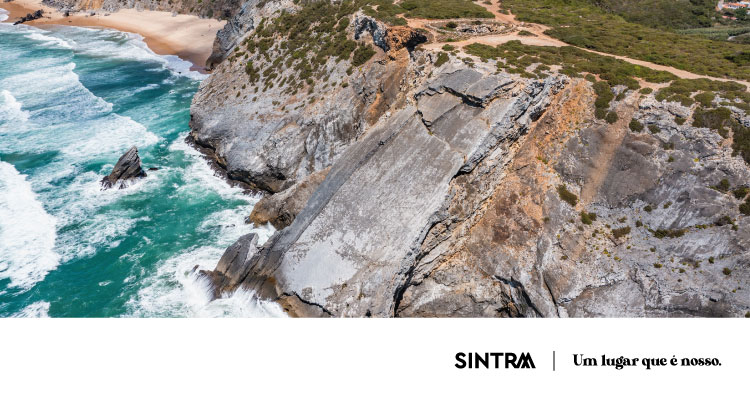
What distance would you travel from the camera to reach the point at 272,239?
25188 millimetres

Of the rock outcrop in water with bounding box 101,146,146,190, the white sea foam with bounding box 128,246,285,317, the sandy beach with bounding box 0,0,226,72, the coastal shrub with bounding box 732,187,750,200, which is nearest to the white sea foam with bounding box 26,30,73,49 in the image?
the sandy beach with bounding box 0,0,226,72

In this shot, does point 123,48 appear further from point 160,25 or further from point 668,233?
point 668,233

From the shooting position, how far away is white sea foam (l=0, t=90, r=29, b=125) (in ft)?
154

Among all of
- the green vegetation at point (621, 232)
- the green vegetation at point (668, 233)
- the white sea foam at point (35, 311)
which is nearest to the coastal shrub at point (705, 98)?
the green vegetation at point (668, 233)

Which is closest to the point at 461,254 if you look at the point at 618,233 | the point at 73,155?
the point at 618,233

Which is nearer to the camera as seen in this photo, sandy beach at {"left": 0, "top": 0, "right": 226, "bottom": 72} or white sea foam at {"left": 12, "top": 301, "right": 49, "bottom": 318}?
white sea foam at {"left": 12, "top": 301, "right": 49, "bottom": 318}

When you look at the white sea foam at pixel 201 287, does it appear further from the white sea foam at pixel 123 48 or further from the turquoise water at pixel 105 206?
the white sea foam at pixel 123 48

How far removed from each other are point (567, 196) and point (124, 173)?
125 ft

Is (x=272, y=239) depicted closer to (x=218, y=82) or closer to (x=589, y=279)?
(x=589, y=279)

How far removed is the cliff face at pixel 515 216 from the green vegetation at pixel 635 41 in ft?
28.0

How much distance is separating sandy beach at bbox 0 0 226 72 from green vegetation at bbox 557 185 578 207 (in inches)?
2330

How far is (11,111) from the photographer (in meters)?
48.7

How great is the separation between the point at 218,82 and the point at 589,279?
42.1 m

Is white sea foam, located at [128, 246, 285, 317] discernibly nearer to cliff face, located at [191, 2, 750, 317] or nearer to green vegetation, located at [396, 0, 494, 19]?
cliff face, located at [191, 2, 750, 317]
